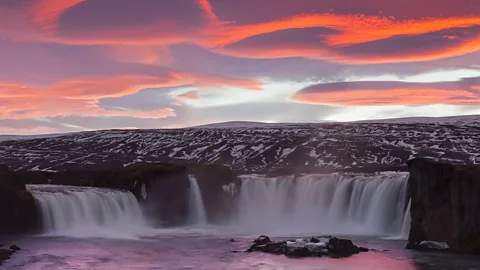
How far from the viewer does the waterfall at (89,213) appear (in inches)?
1953

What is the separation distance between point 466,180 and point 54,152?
445 feet

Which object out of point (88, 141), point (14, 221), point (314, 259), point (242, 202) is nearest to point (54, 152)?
point (88, 141)

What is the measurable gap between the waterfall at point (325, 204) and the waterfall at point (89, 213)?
11.9m

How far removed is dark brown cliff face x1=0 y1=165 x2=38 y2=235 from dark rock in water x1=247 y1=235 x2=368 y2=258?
18.2 meters

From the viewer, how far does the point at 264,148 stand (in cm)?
14700

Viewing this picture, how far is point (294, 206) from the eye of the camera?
65.6 meters

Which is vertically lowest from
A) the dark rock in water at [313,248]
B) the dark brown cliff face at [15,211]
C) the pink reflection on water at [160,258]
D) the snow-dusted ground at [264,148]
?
the pink reflection on water at [160,258]

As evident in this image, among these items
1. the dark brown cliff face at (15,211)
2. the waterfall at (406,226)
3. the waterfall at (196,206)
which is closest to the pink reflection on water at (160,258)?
the dark brown cliff face at (15,211)

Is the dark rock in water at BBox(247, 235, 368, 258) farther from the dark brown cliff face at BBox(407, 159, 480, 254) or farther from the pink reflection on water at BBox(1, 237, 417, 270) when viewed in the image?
the dark brown cliff face at BBox(407, 159, 480, 254)

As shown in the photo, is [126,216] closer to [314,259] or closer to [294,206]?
[294,206]

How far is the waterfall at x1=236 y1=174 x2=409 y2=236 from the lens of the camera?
5422cm

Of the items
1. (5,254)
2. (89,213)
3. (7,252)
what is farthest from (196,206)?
(5,254)

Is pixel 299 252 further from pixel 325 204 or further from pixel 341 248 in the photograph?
pixel 325 204

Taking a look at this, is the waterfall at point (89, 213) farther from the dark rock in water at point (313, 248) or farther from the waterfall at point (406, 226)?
the waterfall at point (406, 226)
